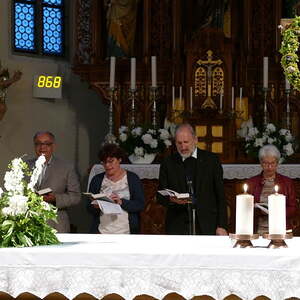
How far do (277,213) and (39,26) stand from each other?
9315 mm

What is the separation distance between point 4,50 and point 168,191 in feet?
20.6

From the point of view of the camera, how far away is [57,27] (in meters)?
14.2

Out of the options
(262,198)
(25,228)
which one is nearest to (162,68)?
(262,198)

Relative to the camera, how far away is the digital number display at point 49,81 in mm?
13523

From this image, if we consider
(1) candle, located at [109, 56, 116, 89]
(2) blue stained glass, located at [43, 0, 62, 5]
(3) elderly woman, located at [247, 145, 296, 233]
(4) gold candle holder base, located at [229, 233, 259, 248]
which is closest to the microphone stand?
Result: (3) elderly woman, located at [247, 145, 296, 233]

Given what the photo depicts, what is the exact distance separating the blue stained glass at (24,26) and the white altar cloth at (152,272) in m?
8.94

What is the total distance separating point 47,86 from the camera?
13.6 m

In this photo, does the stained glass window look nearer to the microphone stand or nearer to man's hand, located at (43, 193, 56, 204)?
man's hand, located at (43, 193, 56, 204)

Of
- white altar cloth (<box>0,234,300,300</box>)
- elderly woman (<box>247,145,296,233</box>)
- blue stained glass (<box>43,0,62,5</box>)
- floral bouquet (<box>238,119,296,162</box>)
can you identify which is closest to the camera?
white altar cloth (<box>0,234,300,300</box>)

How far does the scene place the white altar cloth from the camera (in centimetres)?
486

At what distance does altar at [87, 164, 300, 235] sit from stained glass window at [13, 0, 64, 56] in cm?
344

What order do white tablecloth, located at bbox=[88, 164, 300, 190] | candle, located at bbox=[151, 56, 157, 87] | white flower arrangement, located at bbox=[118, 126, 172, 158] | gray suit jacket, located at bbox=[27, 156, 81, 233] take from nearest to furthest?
1. gray suit jacket, located at bbox=[27, 156, 81, 233]
2. white tablecloth, located at bbox=[88, 164, 300, 190]
3. white flower arrangement, located at bbox=[118, 126, 172, 158]
4. candle, located at bbox=[151, 56, 157, 87]

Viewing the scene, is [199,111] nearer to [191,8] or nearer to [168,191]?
[191,8]

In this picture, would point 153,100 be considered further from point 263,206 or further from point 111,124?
point 263,206
